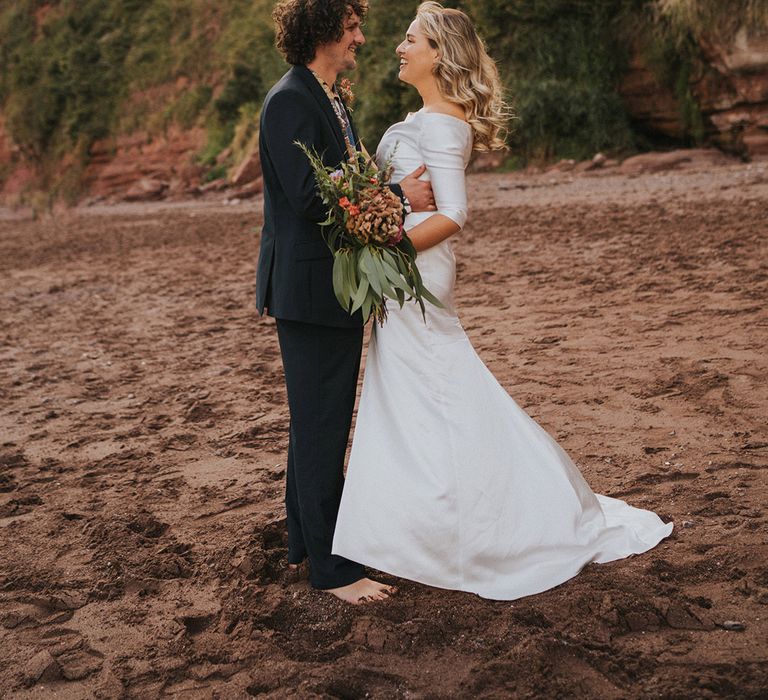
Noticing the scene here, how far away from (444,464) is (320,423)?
1.49 ft

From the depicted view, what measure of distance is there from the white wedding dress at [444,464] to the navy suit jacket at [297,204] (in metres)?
0.21

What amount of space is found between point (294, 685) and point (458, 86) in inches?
76.8

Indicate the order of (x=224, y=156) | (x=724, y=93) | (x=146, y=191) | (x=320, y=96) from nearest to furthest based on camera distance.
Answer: (x=320, y=96) < (x=724, y=93) < (x=146, y=191) < (x=224, y=156)

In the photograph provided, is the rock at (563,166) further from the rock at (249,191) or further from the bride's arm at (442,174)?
the bride's arm at (442,174)

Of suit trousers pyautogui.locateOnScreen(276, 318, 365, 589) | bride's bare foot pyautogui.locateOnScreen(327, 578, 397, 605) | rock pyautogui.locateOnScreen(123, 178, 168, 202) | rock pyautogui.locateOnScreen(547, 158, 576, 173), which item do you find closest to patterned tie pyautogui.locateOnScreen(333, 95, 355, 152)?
suit trousers pyautogui.locateOnScreen(276, 318, 365, 589)

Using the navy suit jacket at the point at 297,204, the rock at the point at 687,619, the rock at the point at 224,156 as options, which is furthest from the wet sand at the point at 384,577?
the rock at the point at 224,156

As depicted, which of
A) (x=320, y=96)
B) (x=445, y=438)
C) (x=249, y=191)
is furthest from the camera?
(x=249, y=191)

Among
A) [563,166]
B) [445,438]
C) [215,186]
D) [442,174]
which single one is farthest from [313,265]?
[215,186]

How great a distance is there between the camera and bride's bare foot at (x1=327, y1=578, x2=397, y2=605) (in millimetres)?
3396

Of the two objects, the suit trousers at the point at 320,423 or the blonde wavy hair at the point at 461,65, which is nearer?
the blonde wavy hair at the point at 461,65

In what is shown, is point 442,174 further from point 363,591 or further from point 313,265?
point 363,591

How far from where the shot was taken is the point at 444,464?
3248 mm

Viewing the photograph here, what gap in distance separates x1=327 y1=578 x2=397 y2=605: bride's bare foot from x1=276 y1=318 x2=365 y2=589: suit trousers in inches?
0.9

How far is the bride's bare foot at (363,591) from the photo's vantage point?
3396 millimetres
